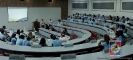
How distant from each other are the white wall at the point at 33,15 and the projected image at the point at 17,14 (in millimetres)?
323

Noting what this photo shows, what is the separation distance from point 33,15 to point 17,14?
1921mm

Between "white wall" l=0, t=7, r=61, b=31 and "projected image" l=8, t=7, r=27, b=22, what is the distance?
323 mm

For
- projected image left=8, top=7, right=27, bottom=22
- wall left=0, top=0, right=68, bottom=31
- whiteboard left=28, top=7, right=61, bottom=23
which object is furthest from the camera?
whiteboard left=28, top=7, right=61, bottom=23

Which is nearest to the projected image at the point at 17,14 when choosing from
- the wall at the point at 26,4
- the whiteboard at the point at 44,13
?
the wall at the point at 26,4

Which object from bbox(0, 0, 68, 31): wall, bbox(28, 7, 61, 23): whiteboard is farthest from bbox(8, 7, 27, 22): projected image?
bbox(28, 7, 61, 23): whiteboard

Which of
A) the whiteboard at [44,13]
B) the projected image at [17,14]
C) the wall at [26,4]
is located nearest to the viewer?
the wall at [26,4]

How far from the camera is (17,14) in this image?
17.4 meters

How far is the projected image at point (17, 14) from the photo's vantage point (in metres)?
17.0

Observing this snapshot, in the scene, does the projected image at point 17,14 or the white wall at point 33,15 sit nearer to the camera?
the white wall at point 33,15

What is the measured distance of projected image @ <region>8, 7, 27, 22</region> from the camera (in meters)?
17.0

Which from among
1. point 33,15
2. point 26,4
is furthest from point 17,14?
point 33,15

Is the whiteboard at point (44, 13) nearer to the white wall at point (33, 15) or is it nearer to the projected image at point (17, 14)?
the white wall at point (33, 15)

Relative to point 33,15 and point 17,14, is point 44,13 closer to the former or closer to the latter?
point 33,15

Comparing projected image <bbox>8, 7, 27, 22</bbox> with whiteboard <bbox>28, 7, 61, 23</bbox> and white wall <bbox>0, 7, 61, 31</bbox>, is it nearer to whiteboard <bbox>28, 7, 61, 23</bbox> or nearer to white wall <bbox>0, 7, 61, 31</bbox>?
white wall <bbox>0, 7, 61, 31</bbox>
